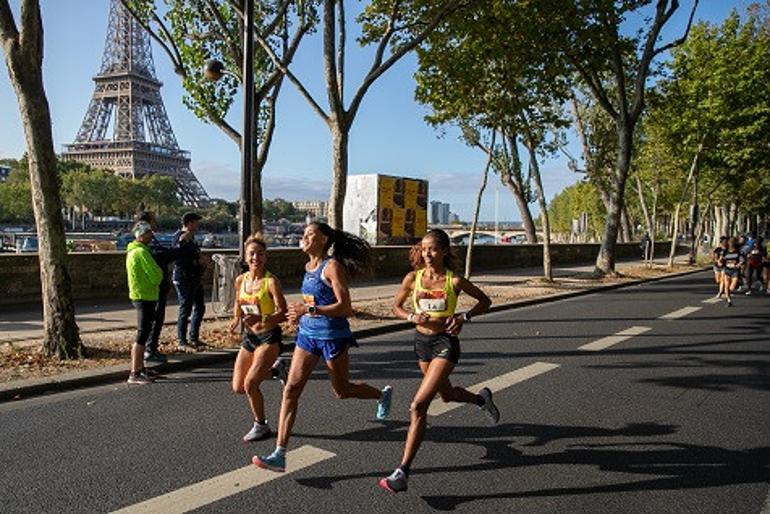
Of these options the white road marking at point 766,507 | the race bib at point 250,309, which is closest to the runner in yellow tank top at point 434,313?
the race bib at point 250,309

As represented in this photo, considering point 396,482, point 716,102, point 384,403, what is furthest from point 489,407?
point 716,102

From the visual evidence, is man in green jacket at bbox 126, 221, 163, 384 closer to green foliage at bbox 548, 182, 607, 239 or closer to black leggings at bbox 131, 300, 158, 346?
black leggings at bbox 131, 300, 158, 346

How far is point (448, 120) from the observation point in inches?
715

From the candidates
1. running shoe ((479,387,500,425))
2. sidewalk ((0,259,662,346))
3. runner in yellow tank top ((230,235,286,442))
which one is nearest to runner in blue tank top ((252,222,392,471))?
runner in yellow tank top ((230,235,286,442))

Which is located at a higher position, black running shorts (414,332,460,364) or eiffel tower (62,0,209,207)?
eiffel tower (62,0,209,207)

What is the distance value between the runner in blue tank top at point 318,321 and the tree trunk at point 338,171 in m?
7.14

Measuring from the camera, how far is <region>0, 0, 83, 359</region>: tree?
678cm

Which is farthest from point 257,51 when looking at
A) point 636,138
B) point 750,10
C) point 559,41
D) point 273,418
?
point 636,138

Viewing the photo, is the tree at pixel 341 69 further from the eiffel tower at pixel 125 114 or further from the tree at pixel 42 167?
the eiffel tower at pixel 125 114

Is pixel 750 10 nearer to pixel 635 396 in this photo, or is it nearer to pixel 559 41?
pixel 559 41

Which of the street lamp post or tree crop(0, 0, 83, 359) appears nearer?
tree crop(0, 0, 83, 359)

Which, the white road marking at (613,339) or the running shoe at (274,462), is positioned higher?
the running shoe at (274,462)

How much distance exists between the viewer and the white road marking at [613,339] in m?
8.80

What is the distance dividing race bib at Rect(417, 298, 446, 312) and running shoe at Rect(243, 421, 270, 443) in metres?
1.66
